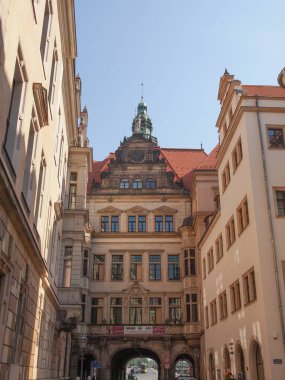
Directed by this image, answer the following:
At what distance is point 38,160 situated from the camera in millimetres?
14711

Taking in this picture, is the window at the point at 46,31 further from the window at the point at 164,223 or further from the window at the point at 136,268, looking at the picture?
the window at the point at 164,223

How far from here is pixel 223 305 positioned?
25.4m

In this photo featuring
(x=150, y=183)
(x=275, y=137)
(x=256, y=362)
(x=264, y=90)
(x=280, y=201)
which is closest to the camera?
(x=256, y=362)

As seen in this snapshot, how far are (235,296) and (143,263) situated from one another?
58.1 feet

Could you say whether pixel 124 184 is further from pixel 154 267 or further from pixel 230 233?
pixel 230 233

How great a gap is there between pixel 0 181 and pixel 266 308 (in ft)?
40.8

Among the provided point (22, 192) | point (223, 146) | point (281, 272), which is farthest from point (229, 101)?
point (22, 192)

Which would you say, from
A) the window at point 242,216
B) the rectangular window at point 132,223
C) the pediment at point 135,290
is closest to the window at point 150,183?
the rectangular window at point 132,223

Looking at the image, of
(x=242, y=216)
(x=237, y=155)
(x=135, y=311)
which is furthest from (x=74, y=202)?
(x=135, y=311)

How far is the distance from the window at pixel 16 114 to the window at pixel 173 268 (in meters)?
29.8

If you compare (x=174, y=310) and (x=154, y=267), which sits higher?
(x=154, y=267)

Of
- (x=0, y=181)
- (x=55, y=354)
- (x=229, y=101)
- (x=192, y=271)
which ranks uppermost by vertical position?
(x=229, y=101)

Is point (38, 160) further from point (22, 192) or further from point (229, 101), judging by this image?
point (229, 101)

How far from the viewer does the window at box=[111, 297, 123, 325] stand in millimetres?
37938
